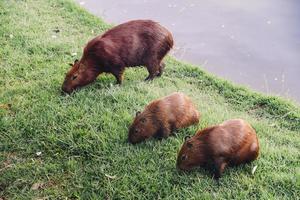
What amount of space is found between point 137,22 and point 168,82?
3.39 feet

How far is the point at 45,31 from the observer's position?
27.7 ft

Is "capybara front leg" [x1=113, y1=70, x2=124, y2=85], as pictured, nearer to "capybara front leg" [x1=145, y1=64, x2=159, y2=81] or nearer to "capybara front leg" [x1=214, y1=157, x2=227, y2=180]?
"capybara front leg" [x1=145, y1=64, x2=159, y2=81]

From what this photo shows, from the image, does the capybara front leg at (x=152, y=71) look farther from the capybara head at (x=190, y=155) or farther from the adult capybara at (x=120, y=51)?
the capybara head at (x=190, y=155)

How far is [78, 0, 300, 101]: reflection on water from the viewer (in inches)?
316

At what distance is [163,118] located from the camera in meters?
5.16

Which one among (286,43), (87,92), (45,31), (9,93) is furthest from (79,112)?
(286,43)

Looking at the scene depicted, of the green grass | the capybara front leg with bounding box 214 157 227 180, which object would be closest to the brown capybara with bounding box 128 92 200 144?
the green grass

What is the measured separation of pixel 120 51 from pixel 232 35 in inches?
132

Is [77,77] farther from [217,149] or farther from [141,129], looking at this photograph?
[217,149]

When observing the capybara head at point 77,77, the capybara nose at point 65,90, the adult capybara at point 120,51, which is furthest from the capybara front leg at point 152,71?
the capybara nose at point 65,90

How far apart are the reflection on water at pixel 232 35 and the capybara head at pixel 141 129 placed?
3144mm

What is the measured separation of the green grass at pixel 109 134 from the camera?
181 inches

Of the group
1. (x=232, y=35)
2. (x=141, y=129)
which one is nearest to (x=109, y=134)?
(x=141, y=129)

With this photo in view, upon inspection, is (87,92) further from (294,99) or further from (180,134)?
(294,99)
